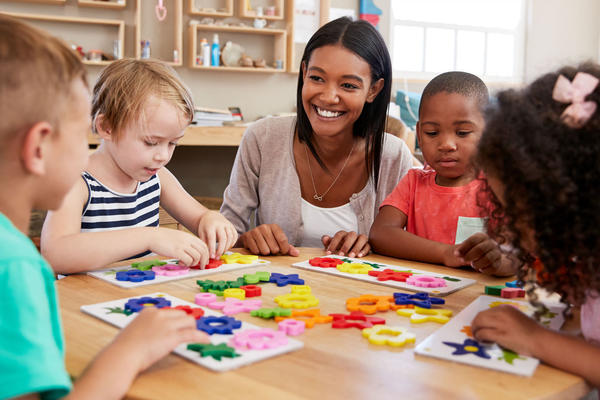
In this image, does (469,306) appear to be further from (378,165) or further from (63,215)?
(378,165)

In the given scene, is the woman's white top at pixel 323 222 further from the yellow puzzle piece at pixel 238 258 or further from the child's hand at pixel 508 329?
the child's hand at pixel 508 329

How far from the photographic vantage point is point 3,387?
0.56 meters

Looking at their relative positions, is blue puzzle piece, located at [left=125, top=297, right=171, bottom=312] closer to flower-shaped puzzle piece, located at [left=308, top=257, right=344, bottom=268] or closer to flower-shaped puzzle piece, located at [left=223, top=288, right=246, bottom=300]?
flower-shaped puzzle piece, located at [left=223, top=288, right=246, bottom=300]

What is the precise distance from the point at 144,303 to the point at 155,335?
0.77ft

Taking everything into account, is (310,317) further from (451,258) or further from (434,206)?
(434,206)

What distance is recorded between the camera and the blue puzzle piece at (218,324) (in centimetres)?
82

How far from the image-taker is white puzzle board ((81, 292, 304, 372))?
71cm

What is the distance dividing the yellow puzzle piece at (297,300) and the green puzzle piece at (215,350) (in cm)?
23

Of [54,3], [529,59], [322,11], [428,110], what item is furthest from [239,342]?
[529,59]

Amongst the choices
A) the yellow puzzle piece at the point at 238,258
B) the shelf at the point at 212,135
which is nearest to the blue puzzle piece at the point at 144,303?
the yellow puzzle piece at the point at 238,258

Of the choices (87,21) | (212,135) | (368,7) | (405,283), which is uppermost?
(368,7)

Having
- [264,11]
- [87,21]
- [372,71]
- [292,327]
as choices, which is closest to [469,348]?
[292,327]

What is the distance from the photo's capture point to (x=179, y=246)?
4.05 ft

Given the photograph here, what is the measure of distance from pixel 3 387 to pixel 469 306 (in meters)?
0.71
